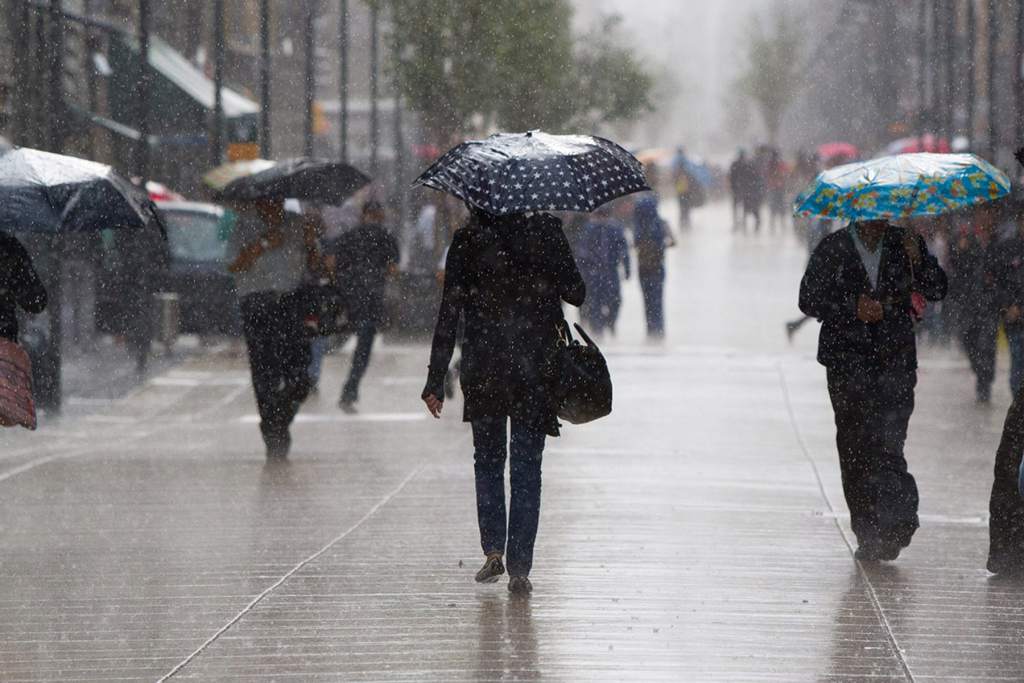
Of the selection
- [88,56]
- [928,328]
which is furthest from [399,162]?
[928,328]

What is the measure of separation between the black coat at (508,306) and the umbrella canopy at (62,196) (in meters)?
1.83

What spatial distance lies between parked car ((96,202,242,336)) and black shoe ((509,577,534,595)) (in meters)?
14.5

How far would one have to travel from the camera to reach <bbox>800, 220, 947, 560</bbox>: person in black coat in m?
9.14

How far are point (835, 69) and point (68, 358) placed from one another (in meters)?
70.1

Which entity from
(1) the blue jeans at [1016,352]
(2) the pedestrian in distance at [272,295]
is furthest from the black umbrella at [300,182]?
(1) the blue jeans at [1016,352]

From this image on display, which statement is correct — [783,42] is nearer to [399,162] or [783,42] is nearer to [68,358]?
[399,162]

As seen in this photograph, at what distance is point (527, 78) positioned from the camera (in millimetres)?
40156

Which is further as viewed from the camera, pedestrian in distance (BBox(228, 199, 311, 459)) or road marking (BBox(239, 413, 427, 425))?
road marking (BBox(239, 413, 427, 425))

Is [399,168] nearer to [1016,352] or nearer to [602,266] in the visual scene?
[602,266]

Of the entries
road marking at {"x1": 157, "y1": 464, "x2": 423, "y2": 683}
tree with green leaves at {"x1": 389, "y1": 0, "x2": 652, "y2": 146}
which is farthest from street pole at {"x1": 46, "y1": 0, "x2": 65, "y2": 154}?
tree with green leaves at {"x1": 389, "y1": 0, "x2": 652, "y2": 146}

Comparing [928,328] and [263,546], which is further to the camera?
[928,328]

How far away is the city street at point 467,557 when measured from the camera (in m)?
7.06

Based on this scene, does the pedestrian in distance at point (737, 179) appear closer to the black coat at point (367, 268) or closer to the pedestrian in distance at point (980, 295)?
the pedestrian in distance at point (980, 295)

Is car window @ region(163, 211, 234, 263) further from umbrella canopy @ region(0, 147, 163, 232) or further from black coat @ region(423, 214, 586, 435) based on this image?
black coat @ region(423, 214, 586, 435)
